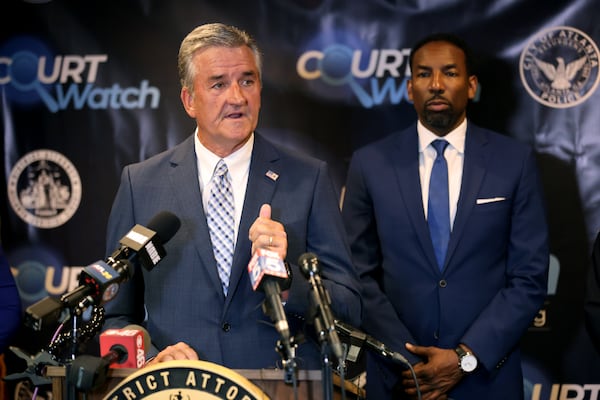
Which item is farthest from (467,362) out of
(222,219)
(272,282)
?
(272,282)

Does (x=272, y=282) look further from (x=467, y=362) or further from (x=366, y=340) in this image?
(x=467, y=362)

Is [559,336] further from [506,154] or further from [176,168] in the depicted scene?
[176,168]

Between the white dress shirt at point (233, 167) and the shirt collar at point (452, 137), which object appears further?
the shirt collar at point (452, 137)

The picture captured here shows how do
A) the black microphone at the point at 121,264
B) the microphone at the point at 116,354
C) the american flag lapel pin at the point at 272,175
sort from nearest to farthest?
the black microphone at the point at 121,264 < the microphone at the point at 116,354 < the american flag lapel pin at the point at 272,175

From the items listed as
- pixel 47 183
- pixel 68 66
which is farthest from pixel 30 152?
pixel 68 66

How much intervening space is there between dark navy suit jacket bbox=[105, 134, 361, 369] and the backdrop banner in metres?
1.67

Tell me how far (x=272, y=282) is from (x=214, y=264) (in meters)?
0.76

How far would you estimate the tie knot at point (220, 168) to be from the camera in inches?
124

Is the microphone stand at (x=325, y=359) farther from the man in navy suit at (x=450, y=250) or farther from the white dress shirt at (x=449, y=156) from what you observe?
the white dress shirt at (x=449, y=156)

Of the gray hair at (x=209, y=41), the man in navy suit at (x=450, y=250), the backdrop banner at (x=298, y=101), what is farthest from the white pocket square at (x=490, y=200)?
the gray hair at (x=209, y=41)

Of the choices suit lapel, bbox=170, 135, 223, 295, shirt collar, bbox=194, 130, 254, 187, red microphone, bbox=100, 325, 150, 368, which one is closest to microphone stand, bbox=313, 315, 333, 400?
red microphone, bbox=100, 325, 150, 368

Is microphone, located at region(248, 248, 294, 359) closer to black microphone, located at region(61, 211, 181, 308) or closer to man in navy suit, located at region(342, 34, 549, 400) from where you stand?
black microphone, located at region(61, 211, 181, 308)

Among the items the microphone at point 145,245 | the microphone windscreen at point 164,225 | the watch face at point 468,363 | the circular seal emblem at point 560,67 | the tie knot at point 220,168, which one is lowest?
the watch face at point 468,363

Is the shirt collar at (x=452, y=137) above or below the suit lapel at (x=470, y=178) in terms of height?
above
